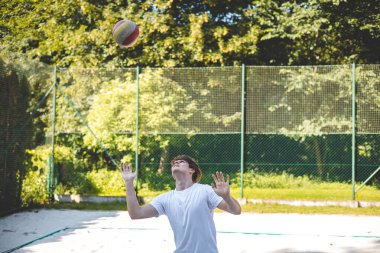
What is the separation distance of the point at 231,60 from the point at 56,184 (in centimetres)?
561

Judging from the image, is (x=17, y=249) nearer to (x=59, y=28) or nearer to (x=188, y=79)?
(x=188, y=79)

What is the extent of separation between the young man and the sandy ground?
282 centimetres

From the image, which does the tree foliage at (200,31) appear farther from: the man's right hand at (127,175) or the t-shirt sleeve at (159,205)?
the man's right hand at (127,175)

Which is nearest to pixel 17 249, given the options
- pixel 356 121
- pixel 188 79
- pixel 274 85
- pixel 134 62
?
pixel 188 79

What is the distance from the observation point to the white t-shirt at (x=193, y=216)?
3258 mm

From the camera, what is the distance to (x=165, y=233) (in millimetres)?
7316

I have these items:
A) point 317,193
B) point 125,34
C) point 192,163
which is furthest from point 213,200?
point 317,193

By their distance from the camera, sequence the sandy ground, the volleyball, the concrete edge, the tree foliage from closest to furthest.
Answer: the sandy ground < the volleyball < the concrete edge < the tree foliage

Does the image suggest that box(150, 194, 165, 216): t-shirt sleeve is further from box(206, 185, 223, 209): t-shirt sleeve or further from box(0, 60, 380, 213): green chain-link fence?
box(0, 60, 380, 213): green chain-link fence

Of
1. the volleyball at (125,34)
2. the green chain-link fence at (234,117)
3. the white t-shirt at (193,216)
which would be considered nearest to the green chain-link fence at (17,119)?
the green chain-link fence at (234,117)

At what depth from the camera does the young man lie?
327cm

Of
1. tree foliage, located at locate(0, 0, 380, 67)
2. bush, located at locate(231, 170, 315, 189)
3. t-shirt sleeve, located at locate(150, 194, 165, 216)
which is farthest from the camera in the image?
tree foliage, located at locate(0, 0, 380, 67)

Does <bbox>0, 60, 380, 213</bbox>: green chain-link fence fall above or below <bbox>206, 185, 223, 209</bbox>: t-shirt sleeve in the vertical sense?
above

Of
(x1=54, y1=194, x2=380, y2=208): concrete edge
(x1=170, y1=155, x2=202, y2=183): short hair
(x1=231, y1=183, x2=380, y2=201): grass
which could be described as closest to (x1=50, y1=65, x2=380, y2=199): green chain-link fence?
(x1=231, y1=183, x2=380, y2=201): grass
